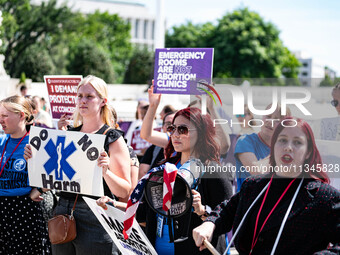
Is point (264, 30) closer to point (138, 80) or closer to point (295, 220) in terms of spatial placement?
point (138, 80)

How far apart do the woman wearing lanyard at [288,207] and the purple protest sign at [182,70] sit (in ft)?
6.55

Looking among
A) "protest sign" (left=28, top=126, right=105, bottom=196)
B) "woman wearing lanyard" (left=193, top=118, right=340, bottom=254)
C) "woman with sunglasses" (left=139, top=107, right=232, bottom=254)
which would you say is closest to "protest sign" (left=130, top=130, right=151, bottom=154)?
"protest sign" (left=28, top=126, right=105, bottom=196)

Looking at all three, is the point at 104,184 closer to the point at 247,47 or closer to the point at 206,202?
the point at 206,202

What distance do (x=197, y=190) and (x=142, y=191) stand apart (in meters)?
0.43

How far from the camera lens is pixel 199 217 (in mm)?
3059

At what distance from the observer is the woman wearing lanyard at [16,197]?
3926mm

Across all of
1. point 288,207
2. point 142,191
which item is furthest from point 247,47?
point 288,207

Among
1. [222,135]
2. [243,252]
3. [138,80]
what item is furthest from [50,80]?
[138,80]

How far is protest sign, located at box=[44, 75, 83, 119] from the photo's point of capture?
16.6 ft

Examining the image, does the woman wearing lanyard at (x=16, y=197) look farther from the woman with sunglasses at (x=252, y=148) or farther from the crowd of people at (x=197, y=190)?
the woman with sunglasses at (x=252, y=148)

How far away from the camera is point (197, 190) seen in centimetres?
303

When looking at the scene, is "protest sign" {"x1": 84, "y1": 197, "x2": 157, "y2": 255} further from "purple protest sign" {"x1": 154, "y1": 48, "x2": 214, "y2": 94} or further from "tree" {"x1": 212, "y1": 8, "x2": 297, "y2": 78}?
"tree" {"x1": 212, "y1": 8, "x2": 297, "y2": 78}

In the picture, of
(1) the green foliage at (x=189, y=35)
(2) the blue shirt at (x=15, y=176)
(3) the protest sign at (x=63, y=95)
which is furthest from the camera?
(1) the green foliage at (x=189, y=35)

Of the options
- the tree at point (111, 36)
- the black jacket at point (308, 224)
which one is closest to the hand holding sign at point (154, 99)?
the black jacket at point (308, 224)
